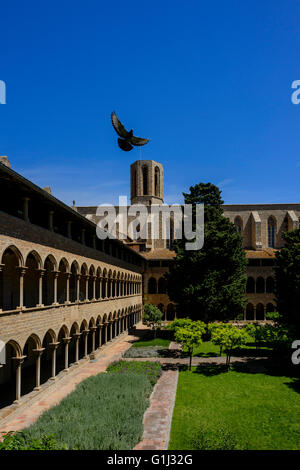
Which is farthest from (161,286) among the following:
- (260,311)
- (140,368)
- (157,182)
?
(140,368)

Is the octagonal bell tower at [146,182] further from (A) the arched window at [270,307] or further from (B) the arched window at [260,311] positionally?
(A) the arched window at [270,307]

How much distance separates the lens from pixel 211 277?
31.6 meters

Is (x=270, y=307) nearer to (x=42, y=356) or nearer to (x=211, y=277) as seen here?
A: (x=211, y=277)

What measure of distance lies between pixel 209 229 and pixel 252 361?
13.3 m

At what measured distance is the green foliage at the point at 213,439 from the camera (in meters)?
10.3

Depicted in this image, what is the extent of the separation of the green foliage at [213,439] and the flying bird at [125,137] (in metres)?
10.3

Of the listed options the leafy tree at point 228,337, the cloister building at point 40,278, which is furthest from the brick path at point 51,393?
the leafy tree at point 228,337

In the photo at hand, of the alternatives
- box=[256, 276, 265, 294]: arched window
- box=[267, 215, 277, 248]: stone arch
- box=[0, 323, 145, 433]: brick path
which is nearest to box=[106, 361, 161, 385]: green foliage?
box=[0, 323, 145, 433]: brick path

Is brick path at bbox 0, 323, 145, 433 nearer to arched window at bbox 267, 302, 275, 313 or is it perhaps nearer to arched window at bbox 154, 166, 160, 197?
arched window at bbox 267, 302, 275, 313

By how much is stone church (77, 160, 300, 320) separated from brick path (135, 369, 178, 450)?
25.4 metres

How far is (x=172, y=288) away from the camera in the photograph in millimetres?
34031

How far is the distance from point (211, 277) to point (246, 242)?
21864mm
